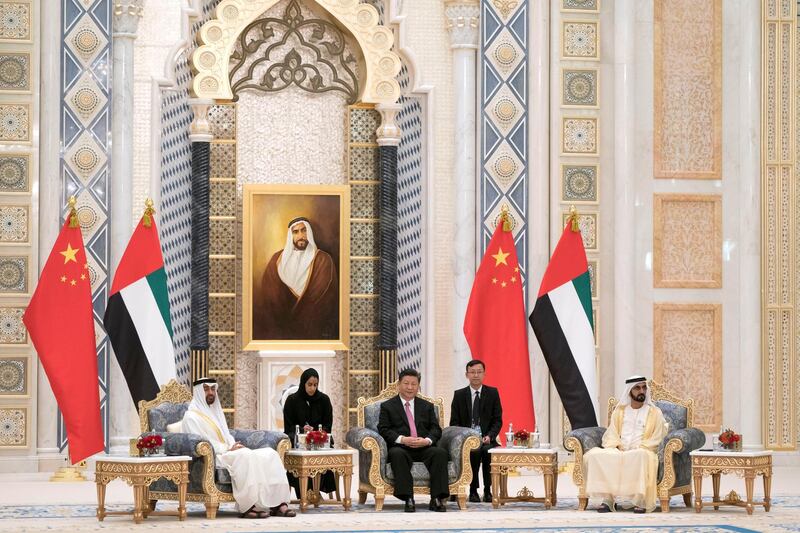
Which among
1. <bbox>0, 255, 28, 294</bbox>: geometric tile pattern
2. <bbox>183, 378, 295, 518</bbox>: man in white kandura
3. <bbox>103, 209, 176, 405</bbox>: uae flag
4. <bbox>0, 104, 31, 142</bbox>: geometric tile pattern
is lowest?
<bbox>183, 378, 295, 518</bbox>: man in white kandura

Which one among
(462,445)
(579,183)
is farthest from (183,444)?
(579,183)

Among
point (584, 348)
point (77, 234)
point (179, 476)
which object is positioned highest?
point (77, 234)

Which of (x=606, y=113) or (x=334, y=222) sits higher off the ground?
(x=606, y=113)

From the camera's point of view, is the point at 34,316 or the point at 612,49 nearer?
the point at 34,316

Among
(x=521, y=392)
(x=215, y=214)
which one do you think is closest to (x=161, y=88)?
(x=215, y=214)

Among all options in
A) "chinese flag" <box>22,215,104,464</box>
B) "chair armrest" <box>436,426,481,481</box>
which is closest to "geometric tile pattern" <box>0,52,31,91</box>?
"chinese flag" <box>22,215,104,464</box>

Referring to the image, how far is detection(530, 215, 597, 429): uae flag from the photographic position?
12188 millimetres

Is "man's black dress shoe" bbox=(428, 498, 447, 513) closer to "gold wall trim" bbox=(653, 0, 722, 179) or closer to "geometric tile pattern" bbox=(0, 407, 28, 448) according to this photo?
"geometric tile pattern" bbox=(0, 407, 28, 448)

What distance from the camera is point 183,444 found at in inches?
380

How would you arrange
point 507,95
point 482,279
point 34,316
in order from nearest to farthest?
point 34,316
point 482,279
point 507,95

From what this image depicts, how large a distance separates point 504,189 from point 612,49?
62.7 inches

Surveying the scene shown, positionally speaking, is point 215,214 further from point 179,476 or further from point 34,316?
point 179,476

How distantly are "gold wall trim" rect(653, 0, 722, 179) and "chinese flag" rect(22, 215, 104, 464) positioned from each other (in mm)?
5211

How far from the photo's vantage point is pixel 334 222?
13.4 m
